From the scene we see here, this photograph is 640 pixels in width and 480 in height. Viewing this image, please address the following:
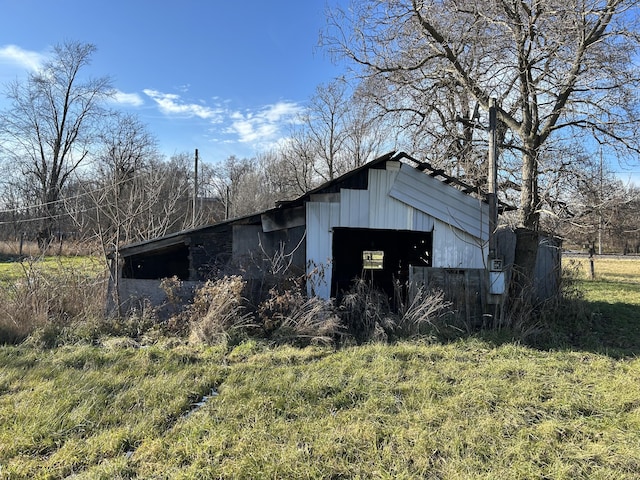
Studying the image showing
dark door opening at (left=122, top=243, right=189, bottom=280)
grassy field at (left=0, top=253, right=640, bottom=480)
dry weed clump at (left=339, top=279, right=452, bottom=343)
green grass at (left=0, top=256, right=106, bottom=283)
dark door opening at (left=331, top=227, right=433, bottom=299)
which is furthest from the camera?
dark door opening at (left=331, top=227, right=433, bottom=299)

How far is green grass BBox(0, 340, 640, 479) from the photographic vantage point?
123 inches

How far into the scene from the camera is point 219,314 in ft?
22.4

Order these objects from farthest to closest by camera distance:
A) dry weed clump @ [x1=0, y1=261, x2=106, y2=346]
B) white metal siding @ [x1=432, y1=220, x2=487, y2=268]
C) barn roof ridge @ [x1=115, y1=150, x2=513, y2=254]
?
white metal siding @ [x1=432, y1=220, x2=487, y2=268]
barn roof ridge @ [x1=115, y1=150, x2=513, y2=254]
dry weed clump @ [x1=0, y1=261, x2=106, y2=346]

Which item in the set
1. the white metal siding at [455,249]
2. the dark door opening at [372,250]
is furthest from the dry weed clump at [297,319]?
the dark door opening at [372,250]

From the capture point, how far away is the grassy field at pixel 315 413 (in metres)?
3.13

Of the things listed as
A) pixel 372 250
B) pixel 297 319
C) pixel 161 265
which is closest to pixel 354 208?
pixel 297 319

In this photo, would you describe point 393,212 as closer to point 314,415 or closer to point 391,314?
point 391,314

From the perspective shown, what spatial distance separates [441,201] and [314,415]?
18.1 feet

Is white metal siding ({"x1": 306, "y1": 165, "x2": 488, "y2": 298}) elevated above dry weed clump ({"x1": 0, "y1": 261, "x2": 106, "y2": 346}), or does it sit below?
above

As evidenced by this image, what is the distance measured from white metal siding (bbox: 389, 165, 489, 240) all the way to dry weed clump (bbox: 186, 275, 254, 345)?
376 centimetres

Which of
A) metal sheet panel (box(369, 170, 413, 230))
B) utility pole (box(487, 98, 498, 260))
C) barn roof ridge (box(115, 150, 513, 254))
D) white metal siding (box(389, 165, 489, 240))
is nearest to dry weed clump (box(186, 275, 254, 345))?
barn roof ridge (box(115, 150, 513, 254))

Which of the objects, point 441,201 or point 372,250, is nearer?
point 441,201

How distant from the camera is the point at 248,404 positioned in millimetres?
4141

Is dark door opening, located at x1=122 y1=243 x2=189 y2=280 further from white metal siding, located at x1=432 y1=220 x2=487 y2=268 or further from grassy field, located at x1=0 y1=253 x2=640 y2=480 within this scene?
white metal siding, located at x1=432 y1=220 x2=487 y2=268
